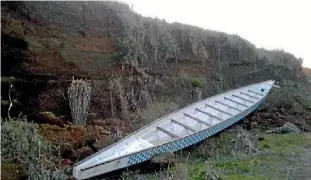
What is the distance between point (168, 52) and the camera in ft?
29.5

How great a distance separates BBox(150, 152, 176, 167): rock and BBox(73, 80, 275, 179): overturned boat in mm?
66

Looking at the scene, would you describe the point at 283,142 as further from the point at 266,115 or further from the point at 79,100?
the point at 79,100

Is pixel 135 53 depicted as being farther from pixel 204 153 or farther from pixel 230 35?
pixel 230 35

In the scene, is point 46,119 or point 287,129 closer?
point 46,119

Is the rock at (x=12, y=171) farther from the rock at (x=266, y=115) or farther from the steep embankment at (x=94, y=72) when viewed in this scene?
the rock at (x=266, y=115)

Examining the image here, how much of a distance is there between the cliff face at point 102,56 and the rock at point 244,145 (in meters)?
1.97

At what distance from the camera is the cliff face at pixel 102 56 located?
6297mm

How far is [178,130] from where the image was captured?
661 cm

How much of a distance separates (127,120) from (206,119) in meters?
1.64

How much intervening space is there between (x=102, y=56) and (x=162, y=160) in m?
2.99

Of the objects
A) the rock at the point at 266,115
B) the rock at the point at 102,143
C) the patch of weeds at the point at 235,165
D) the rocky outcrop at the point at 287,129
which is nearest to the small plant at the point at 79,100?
the rock at the point at 102,143

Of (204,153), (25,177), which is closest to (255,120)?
(204,153)

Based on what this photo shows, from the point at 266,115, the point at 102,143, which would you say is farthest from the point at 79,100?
the point at 266,115

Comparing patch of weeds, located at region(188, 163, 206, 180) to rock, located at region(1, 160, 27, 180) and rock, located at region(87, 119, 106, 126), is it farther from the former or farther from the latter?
rock, located at region(1, 160, 27, 180)
